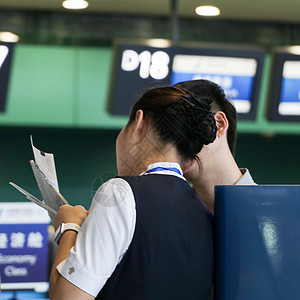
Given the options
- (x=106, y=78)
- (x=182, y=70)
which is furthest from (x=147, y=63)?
(x=106, y=78)

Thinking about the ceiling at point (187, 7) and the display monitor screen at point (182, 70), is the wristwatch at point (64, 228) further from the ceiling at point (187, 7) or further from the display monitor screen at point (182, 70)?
the ceiling at point (187, 7)

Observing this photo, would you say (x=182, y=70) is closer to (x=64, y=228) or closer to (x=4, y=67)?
(x=4, y=67)

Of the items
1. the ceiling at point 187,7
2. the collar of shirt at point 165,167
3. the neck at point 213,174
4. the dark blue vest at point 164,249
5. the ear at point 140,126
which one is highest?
the ceiling at point 187,7

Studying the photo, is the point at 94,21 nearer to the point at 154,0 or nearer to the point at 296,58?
the point at 154,0

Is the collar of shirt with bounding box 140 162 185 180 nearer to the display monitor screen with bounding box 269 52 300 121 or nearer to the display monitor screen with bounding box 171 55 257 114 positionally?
the display monitor screen with bounding box 171 55 257 114

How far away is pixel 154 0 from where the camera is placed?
4.65 meters

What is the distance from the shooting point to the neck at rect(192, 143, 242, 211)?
168cm

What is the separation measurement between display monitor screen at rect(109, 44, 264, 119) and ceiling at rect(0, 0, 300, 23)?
0.97m

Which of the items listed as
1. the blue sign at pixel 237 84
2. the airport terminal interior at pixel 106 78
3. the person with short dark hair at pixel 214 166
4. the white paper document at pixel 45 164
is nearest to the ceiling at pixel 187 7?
the airport terminal interior at pixel 106 78

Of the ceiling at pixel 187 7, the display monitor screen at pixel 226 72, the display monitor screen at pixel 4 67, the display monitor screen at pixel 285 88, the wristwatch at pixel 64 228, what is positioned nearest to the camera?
the wristwatch at pixel 64 228

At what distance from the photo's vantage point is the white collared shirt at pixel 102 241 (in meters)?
1.21

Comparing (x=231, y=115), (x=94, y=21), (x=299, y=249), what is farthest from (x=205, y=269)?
(x=94, y=21)

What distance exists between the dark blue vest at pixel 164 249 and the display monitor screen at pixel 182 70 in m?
2.25

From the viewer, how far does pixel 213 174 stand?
1684mm
